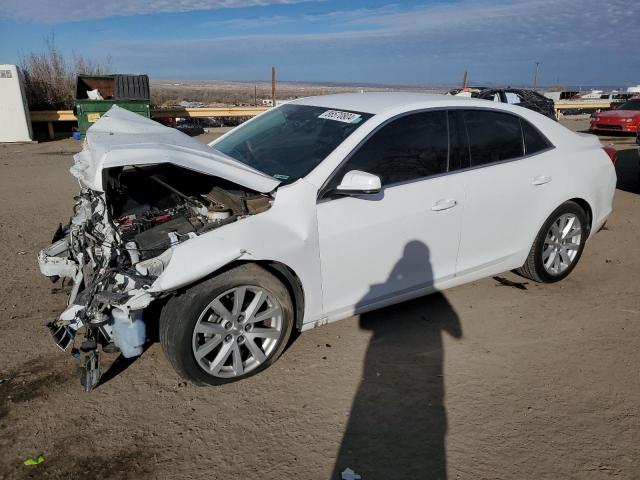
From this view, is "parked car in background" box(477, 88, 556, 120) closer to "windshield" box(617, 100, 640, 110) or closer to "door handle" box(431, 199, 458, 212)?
"windshield" box(617, 100, 640, 110)

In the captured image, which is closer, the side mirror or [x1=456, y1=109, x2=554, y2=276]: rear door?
the side mirror

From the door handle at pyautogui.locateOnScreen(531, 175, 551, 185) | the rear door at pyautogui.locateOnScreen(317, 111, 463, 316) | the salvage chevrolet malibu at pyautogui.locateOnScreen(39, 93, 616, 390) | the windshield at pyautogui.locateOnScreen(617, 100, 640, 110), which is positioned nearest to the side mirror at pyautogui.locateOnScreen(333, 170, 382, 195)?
the salvage chevrolet malibu at pyautogui.locateOnScreen(39, 93, 616, 390)

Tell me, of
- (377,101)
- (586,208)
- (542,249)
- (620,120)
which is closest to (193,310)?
(377,101)

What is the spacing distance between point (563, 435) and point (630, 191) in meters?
7.60

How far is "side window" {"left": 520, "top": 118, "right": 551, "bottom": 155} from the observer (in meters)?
4.29

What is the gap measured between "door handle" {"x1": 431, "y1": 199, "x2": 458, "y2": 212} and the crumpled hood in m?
1.17

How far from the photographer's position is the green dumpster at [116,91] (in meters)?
14.2

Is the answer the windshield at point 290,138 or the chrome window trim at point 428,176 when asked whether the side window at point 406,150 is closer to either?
the chrome window trim at point 428,176

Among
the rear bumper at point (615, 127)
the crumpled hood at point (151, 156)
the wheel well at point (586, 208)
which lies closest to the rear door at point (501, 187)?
the wheel well at point (586, 208)

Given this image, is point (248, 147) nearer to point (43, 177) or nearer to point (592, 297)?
point (592, 297)

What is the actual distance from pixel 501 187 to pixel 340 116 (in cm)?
140

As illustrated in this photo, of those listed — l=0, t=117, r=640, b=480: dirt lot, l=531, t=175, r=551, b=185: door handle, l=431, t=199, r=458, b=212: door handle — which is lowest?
l=0, t=117, r=640, b=480: dirt lot

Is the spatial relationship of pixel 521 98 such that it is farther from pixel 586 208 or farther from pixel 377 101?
pixel 377 101

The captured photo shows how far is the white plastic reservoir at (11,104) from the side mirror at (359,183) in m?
14.4
